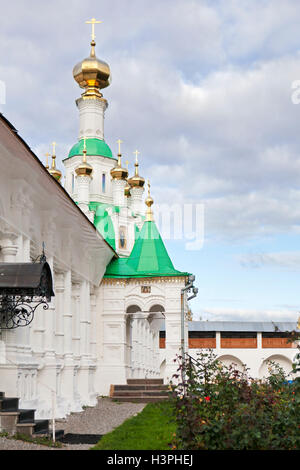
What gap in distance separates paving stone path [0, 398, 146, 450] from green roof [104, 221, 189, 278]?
410 centimetres

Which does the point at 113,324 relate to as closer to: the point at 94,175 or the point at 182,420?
the point at 94,175

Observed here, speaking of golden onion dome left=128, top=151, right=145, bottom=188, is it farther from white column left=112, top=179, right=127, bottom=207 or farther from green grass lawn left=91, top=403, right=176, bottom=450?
green grass lawn left=91, top=403, right=176, bottom=450

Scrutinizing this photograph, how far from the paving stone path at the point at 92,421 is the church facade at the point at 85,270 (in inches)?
19.3

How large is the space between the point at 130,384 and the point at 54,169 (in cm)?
1615

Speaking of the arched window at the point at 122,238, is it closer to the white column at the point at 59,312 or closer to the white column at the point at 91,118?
the white column at the point at 91,118

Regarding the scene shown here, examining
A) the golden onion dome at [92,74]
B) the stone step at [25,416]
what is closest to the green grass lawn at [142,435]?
the stone step at [25,416]

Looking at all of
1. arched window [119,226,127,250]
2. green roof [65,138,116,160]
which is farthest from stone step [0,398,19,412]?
green roof [65,138,116,160]

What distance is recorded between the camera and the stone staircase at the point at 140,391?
17.6m

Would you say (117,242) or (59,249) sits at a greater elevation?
(117,242)

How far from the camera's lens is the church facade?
11.0 meters

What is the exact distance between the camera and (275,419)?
248 inches

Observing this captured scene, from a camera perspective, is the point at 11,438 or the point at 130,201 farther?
the point at 130,201

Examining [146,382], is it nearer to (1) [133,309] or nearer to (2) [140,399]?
(2) [140,399]

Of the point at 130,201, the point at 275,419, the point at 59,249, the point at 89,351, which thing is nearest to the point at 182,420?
the point at 275,419
